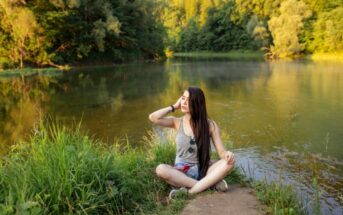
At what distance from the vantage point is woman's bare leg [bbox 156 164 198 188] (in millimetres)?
4289

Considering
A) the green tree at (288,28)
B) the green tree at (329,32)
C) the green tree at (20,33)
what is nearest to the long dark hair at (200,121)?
the green tree at (20,33)

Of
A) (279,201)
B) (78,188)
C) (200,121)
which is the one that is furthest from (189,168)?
(78,188)

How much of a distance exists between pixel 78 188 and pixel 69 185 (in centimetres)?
11

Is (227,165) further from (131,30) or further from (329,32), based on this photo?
(329,32)

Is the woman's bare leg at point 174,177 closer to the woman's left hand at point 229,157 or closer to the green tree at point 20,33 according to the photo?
the woman's left hand at point 229,157

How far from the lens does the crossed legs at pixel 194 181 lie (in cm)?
424

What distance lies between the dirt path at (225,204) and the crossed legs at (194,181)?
124 mm

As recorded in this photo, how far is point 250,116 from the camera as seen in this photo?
Answer: 36.8 ft

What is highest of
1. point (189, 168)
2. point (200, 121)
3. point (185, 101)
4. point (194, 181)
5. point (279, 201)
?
point (185, 101)

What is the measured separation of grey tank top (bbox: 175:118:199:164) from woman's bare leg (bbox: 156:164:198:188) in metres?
0.21

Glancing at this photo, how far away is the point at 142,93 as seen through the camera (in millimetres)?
16688

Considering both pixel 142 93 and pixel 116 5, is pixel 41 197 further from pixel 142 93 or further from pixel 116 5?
pixel 116 5

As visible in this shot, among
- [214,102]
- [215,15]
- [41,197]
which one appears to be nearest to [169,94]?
[214,102]

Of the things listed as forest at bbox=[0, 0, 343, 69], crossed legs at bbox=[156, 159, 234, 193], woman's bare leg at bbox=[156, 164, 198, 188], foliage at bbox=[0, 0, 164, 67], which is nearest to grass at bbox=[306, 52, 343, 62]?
forest at bbox=[0, 0, 343, 69]
